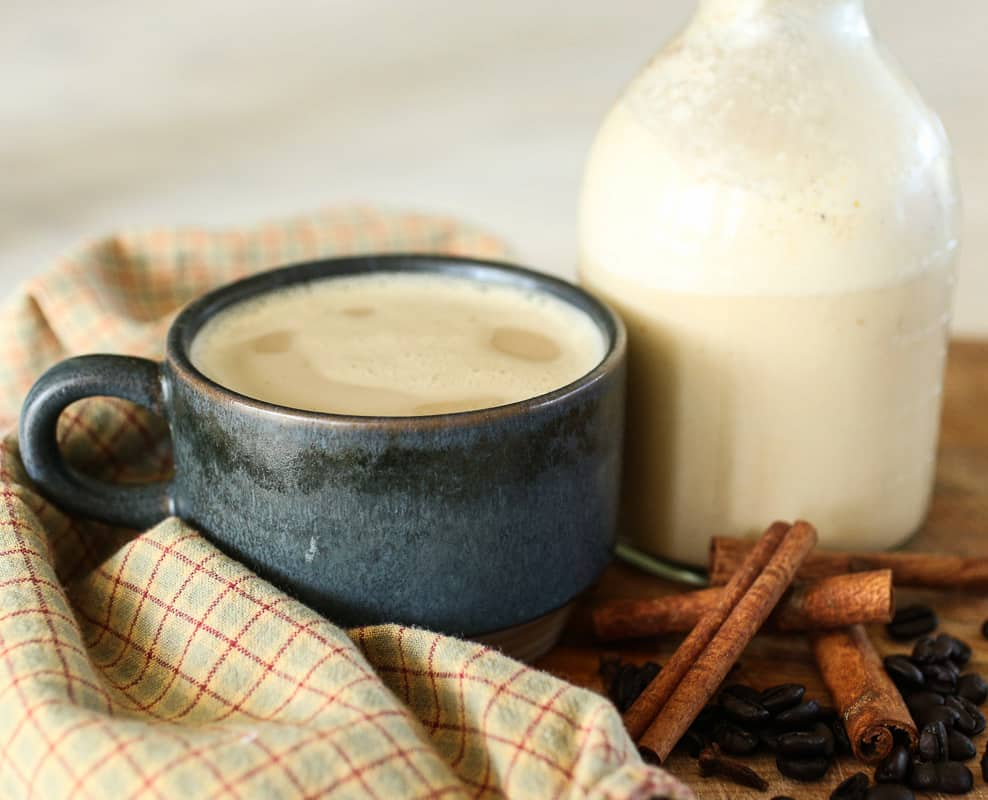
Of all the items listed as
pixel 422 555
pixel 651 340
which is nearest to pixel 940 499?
pixel 651 340

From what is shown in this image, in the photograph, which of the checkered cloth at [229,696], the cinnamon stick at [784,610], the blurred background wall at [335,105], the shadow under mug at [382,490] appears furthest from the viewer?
the blurred background wall at [335,105]

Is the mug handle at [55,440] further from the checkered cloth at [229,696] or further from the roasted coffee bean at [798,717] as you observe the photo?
the roasted coffee bean at [798,717]

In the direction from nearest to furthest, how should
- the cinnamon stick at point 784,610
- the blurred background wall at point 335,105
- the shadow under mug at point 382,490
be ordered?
the shadow under mug at point 382,490 → the cinnamon stick at point 784,610 → the blurred background wall at point 335,105

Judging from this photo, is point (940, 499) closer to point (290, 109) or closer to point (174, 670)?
point (174, 670)

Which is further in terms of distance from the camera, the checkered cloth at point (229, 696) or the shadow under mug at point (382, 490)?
the shadow under mug at point (382, 490)

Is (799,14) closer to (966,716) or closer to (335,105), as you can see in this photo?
(966,716)

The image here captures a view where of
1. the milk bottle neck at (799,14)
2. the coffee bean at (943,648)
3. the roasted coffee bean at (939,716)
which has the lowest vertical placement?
the coffee bean at (943,648)

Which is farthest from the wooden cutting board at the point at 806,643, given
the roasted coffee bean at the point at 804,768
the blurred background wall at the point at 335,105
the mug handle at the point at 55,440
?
the blurred background wall at the point at 335,105

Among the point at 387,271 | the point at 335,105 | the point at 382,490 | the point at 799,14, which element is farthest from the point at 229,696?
the point at 335,105
